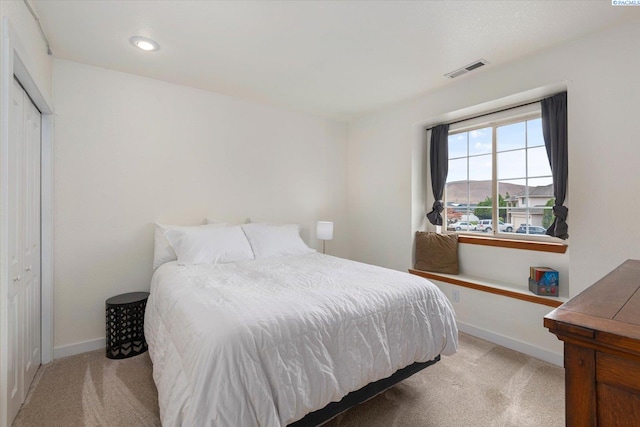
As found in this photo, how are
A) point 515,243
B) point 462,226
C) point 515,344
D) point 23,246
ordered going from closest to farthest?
1. point 23,246
2. point 515,344
3. point 515,243
4. point 462,226

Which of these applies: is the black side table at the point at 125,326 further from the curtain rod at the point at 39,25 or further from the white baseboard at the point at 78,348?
the curtain rod at the point at 39,25

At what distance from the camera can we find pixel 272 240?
3164 millimetres

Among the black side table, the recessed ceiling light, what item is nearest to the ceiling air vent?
the recessed ceiling light

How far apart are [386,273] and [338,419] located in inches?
39.4

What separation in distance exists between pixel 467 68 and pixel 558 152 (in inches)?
43.0

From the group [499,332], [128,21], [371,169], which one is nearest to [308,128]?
[371,169]

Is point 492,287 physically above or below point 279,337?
below

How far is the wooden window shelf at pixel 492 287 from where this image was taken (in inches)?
99.0

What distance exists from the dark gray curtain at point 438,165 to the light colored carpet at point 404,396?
1648 millimetres

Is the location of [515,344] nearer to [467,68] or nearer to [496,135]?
[496,135]

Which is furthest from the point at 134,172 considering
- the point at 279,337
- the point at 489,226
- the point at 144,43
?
the point at 489,226

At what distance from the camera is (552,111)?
2629 millimetres

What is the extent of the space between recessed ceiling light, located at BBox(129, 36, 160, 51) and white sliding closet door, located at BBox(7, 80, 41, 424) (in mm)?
817

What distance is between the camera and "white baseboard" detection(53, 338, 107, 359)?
252cm
